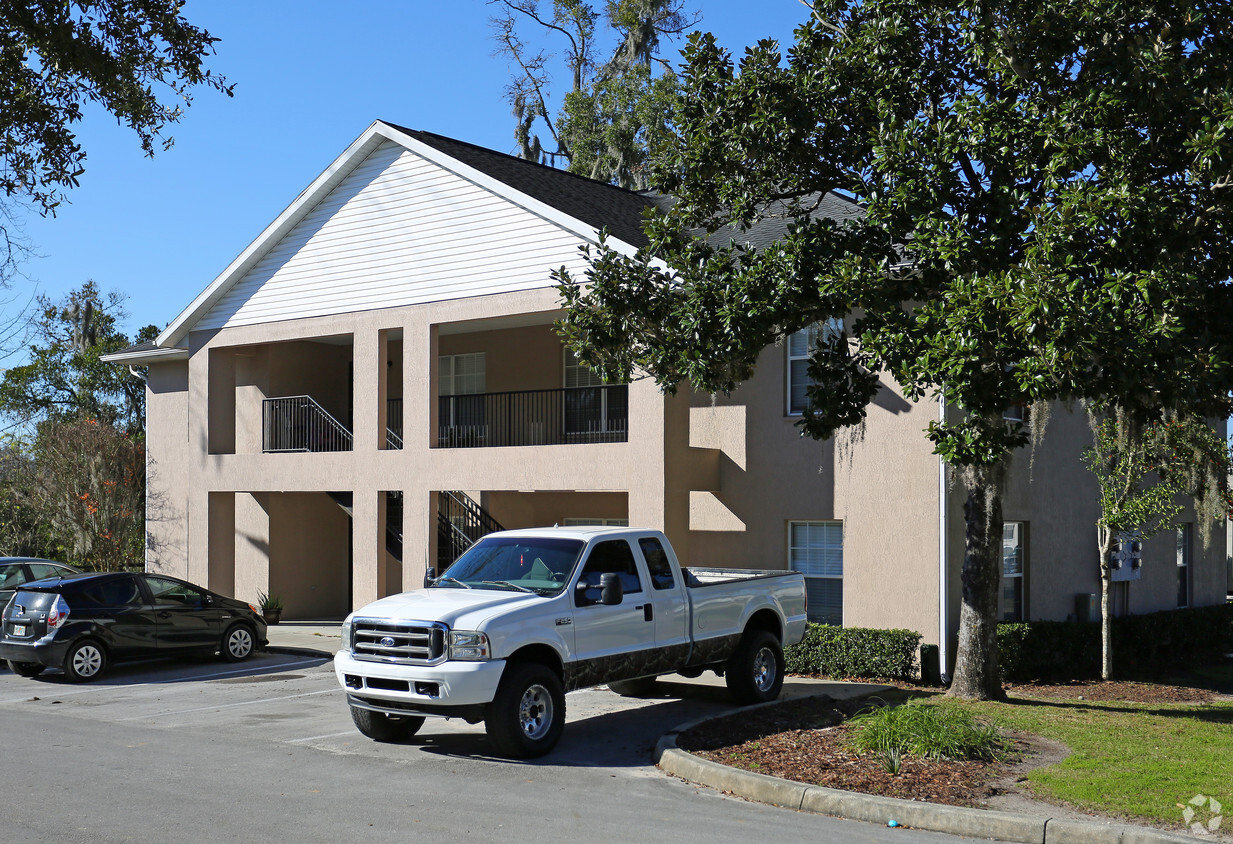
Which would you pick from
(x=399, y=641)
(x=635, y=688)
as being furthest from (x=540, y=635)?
(x=635, y=688)

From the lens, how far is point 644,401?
17.5m

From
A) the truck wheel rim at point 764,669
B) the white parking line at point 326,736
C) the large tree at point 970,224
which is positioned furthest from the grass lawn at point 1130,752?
the white parking line at point 326,736

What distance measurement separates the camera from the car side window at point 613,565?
11.4 meters

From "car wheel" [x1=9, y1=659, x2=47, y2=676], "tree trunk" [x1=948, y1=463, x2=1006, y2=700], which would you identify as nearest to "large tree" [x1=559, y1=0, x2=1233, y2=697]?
"tree trunk" [x1=948, y1=463, x2=1006, y2=700]

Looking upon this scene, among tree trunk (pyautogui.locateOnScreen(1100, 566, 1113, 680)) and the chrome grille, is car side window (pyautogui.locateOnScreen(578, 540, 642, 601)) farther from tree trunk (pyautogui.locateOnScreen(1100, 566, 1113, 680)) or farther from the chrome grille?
tree trunk (pyautogui.locateOnScreen(1100, 566, 1113, 680))

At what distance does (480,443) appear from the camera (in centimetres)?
2261

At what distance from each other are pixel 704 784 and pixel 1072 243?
224 inches

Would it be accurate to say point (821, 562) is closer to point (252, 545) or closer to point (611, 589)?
point (611, 589)

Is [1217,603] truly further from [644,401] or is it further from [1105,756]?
[1105,756]

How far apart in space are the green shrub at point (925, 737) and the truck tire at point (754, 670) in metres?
2.75

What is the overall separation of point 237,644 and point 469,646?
30.4ft

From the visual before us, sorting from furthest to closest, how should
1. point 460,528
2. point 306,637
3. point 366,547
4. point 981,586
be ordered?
point 460,528
point 366,547
point 306,637
point 981,586

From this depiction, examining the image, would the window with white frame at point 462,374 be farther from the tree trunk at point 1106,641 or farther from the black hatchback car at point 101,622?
the tree trunk at point 1106,641

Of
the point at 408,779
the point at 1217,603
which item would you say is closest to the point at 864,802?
the point at 408,779
